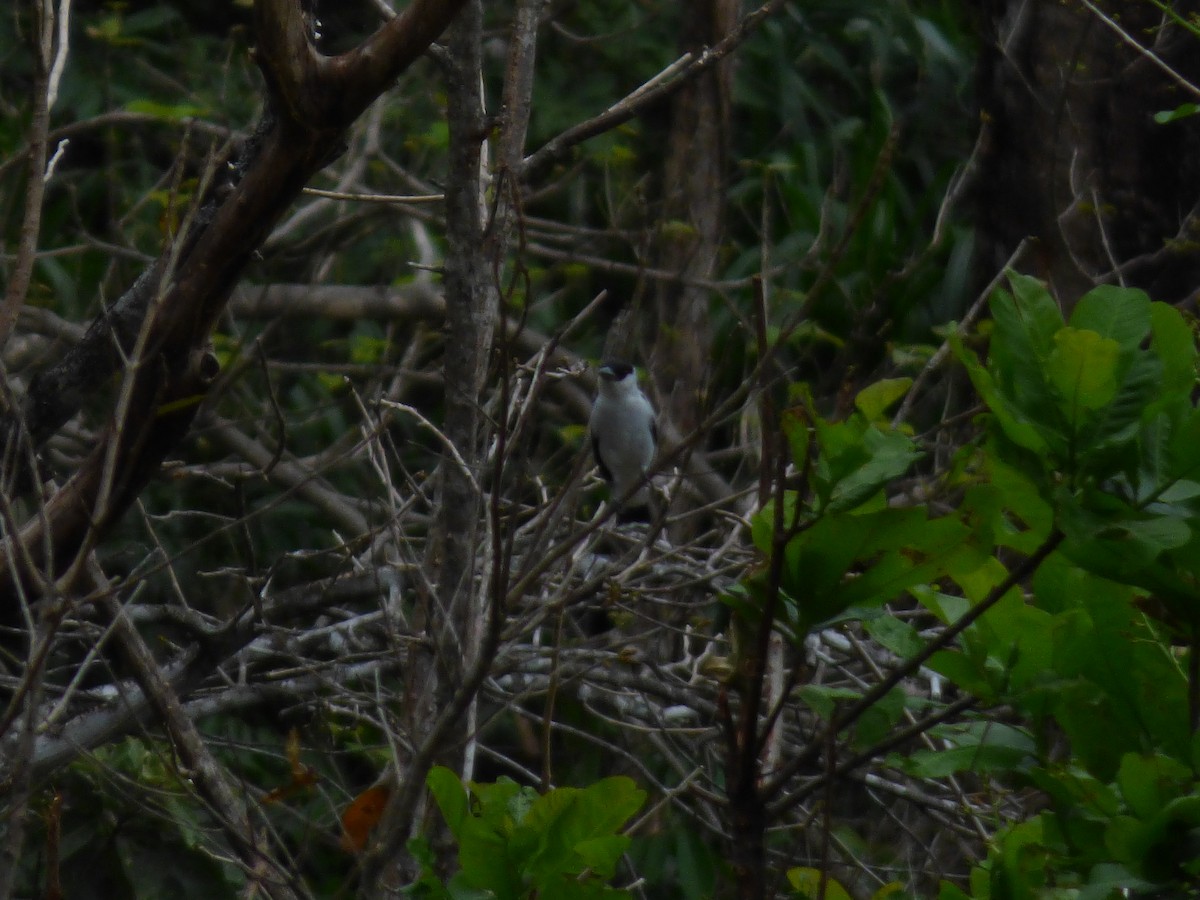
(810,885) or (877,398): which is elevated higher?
(877,398)

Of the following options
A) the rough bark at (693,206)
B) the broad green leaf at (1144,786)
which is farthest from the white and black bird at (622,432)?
the broad green leaf at (1144,786)

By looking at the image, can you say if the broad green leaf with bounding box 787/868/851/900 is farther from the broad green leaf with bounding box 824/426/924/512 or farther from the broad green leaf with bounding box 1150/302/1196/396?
the broad green leaf with bounding box 1150/302/1196/396

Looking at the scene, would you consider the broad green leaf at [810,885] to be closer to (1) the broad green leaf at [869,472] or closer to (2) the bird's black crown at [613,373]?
(1) the broad green leaf at [869,472]

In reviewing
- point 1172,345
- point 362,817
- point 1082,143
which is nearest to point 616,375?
point 1082,143

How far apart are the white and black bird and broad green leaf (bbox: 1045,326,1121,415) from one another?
3.98m

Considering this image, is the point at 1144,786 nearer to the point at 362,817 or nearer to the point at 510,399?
the point at 510,399

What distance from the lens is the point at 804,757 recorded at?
137 centimetres

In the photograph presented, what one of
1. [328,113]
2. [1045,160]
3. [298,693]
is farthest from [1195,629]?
[1045,160]

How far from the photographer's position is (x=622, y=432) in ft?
18.5

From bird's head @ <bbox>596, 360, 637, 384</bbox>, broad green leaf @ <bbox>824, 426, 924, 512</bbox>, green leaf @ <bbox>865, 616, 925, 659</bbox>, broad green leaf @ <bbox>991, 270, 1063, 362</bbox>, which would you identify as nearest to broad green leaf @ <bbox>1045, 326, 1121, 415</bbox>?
broad green leaf @ <bbox>991, 270, 1063, 362</bbox>

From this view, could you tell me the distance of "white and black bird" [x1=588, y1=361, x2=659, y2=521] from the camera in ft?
18.1

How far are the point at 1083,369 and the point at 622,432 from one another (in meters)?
4.28

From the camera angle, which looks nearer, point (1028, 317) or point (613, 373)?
point (1028, 317)

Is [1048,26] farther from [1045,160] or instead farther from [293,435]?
[293,435]
